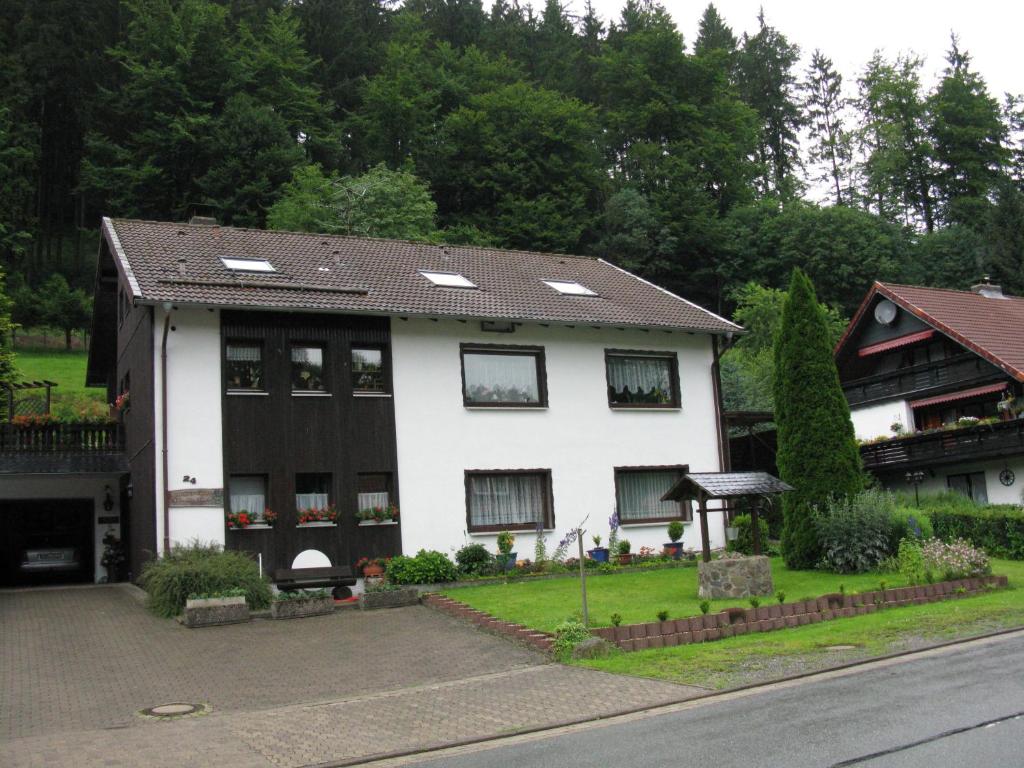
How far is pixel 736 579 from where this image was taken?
53.7 feet

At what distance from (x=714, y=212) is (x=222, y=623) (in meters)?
39.3

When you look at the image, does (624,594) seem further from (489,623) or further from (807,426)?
(807,426)

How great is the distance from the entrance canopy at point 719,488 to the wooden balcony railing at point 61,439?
1320 cm

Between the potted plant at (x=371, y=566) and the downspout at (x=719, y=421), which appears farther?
the downspout at (x=719, y=421)

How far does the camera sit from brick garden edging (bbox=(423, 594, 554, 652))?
13789 mm

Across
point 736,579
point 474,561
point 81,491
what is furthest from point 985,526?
point 81,491

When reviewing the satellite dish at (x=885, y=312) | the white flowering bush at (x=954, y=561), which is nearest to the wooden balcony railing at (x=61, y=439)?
the white flowering bush at (x=954, y=561)

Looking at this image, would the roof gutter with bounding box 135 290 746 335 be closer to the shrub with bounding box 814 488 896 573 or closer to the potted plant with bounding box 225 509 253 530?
the potted plant with bounding box 225 509 253 530

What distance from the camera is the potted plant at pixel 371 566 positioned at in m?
19.5

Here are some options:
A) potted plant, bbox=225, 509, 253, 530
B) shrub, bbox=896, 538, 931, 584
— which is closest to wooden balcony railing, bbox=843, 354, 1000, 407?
shrub, bbox=896, 538, 931, 584

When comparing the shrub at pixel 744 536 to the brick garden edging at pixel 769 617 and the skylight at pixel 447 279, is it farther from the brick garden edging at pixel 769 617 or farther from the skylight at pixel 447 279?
the skylight at pixel 447 279

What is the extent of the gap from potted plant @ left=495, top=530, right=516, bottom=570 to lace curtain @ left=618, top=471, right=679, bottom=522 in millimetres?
3258

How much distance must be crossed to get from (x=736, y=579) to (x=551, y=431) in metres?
7.27

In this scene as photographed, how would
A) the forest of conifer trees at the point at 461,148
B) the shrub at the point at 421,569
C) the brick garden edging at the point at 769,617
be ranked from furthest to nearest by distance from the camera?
the forest of conifer trees at the point at 461,148, the shrub at the point at 421,569, the brick garden edging at the point at 769,617
